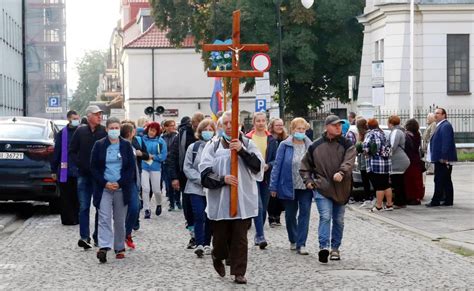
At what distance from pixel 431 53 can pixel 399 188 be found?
23.9 meters

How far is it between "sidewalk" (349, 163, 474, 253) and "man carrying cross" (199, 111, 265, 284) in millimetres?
3787

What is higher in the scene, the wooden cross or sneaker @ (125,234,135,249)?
the wooden cross

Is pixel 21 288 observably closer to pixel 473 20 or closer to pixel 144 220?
pixel 144 220

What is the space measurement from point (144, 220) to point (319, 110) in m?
42.1

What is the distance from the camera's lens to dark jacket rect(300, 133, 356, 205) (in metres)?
13.1

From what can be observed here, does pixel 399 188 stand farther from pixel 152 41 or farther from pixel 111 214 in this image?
pixel 152 41

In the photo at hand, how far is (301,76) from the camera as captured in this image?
5219 cm

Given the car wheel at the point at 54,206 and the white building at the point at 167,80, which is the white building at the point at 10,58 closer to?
the white building at the point at 167,80

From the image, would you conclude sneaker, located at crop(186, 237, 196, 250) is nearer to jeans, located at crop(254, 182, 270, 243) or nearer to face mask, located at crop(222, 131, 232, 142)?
jeans, located at crop(254, 182, 270, 243)

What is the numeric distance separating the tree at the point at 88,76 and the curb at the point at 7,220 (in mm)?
139619

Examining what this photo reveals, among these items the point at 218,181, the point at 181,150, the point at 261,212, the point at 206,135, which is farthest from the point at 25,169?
the point at 218,181

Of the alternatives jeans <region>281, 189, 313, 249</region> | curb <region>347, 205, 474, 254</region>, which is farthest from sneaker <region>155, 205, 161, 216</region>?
jeans <region>281, 189, 313, 249</region>

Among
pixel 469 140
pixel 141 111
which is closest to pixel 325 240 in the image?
pixel 469 140

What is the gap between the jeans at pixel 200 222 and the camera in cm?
1366
